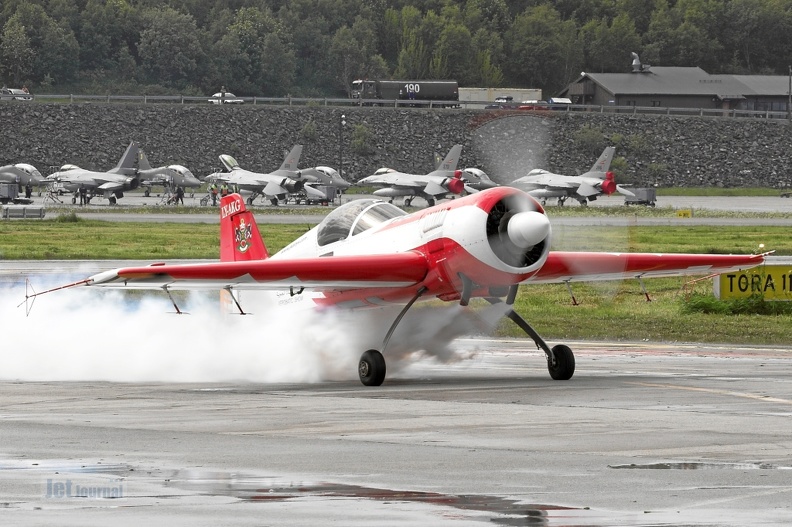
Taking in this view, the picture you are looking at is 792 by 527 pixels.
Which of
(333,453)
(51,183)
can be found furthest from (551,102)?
(333,453)

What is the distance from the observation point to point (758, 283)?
28531 millimetres

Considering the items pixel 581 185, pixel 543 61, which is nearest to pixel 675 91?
pixel 543 61

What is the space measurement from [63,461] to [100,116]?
4615 inches

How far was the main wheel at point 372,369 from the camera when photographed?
17922 mm

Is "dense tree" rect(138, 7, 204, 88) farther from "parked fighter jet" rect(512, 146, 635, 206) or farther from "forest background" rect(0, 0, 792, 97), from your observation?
"parked fighter jet" rect(512, 146, 635, 206)

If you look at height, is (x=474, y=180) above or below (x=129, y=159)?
below

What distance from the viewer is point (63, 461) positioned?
11.1 metres

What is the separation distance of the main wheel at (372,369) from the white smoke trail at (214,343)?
4.66ft

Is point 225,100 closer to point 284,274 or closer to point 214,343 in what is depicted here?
point 214,343

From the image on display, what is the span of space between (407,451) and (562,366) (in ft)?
23.1

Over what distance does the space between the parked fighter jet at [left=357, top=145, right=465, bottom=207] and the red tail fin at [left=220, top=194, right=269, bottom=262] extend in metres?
67.5

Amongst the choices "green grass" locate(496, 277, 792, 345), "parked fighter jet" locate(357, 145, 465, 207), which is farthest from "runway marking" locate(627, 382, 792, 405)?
"parked fighter jet" locate(357, 145, 465, 207)

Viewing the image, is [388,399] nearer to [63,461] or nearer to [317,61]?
[63,461]

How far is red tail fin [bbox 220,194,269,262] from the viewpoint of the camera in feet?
74.8
